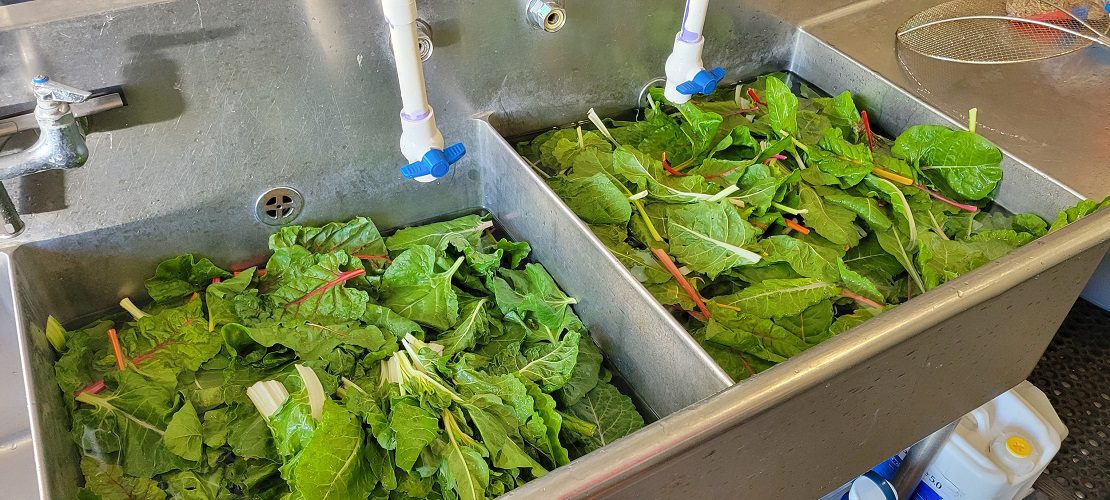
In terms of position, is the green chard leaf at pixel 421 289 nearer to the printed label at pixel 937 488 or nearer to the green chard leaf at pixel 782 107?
the green chard leaf at pixel 782 107

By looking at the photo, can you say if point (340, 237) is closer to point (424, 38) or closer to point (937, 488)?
point (424, 38)

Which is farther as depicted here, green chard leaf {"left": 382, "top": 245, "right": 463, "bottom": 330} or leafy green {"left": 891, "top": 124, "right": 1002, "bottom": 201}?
leafy green {"left": 891, "top": 124, "right": 1002, "bottom": 201}

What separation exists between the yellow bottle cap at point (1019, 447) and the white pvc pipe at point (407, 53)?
1328mm

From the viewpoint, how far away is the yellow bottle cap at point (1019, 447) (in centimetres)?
143

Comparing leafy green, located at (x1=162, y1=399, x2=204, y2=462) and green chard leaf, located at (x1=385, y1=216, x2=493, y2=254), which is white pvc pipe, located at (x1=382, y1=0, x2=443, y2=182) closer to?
green chard leaf, located at (x1=385, y1=216, x2=493, y2=254)

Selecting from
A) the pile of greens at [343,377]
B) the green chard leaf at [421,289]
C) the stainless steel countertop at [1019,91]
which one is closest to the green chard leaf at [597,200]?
the pile of greens at [343,377]

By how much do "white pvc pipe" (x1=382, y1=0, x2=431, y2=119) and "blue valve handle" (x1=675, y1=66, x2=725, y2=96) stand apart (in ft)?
1.69

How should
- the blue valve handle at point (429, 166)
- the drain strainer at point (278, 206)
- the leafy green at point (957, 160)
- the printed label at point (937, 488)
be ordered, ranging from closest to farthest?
the blue valve handle at point (429, 166), the drain strainer at point (278, 206), the leafy green at point (957, 160), the printed label at point (937, 488)

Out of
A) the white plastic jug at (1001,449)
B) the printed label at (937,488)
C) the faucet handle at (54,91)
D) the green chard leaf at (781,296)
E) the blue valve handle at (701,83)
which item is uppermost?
the faucet handle at (54,91)

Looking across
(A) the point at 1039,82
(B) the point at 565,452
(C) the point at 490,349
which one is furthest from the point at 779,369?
(A) the point at 1039,82

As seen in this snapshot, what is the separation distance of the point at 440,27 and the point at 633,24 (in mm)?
422

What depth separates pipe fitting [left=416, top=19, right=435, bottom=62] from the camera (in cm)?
117

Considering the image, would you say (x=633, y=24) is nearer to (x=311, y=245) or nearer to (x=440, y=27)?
(x=440, y=27)

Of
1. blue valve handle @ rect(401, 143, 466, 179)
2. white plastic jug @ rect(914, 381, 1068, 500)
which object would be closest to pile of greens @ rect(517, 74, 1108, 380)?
blue valve handle @ rect(401, 143, 466, 179)
